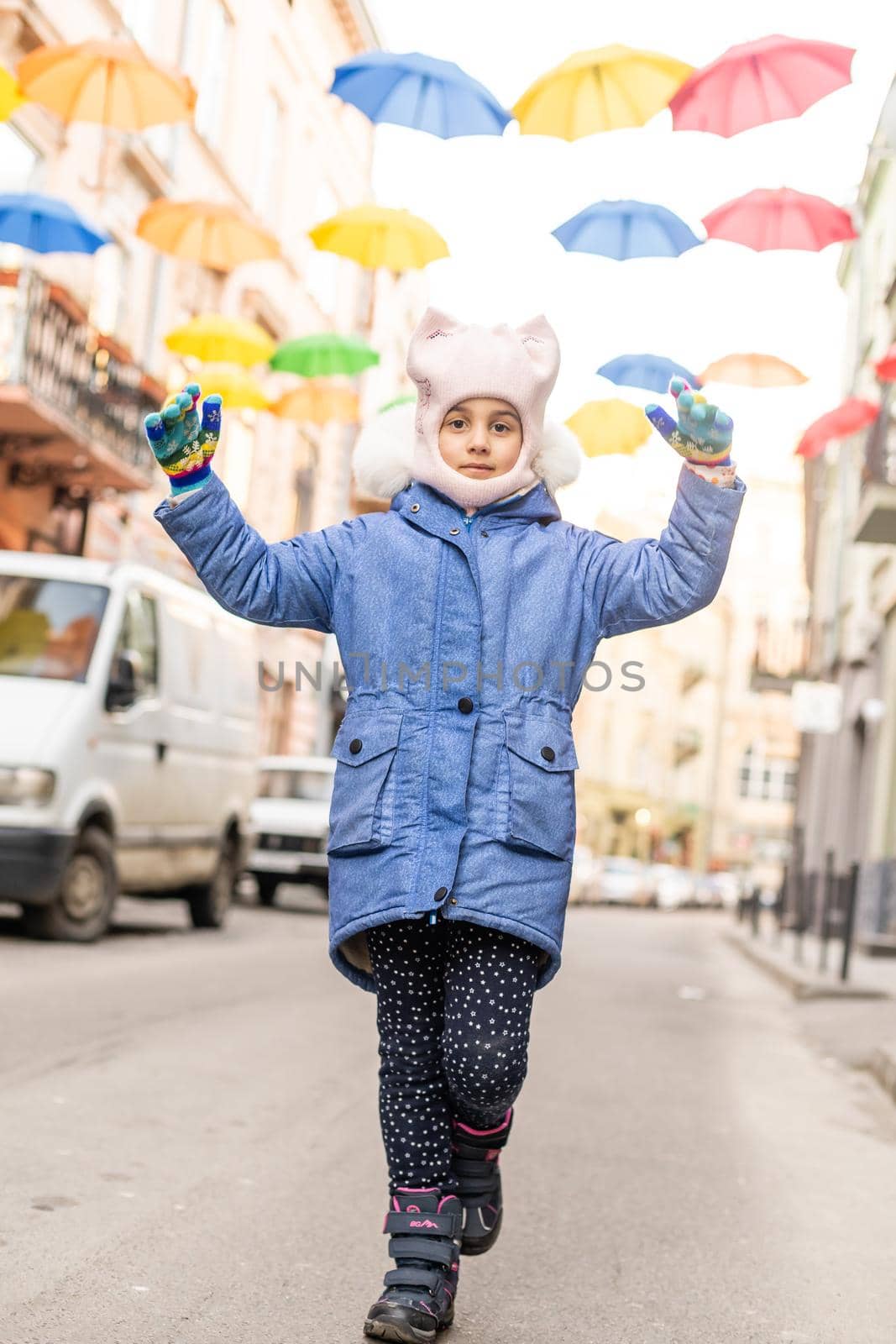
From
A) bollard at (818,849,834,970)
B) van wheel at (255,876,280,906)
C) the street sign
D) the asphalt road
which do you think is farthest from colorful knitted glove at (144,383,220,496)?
van wheel at (255,876,280,906)

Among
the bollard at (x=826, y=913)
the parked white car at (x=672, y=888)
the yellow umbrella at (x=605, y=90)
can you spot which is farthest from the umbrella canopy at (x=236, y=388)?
the parked white car at (x=672, y=888)

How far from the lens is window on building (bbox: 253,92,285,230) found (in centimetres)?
2973

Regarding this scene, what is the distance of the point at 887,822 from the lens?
66.9 ft

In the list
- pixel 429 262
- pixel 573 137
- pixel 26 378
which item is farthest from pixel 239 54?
pixel 573 137

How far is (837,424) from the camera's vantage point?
44.5ft

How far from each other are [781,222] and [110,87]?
15.9 ft

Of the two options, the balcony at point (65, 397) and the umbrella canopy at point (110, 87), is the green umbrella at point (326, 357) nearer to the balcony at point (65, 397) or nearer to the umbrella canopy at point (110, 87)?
the balcony at point (65, 397)

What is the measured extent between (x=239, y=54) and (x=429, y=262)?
15.1 meters

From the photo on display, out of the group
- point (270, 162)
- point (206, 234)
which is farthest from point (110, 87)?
point (270, 162)

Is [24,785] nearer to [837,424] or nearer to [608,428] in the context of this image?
[608,428]

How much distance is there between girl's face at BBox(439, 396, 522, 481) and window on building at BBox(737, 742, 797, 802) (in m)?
73.0

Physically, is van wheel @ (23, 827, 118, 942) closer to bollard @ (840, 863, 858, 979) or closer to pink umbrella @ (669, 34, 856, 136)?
bollard @ (840, 863, 858, 979)

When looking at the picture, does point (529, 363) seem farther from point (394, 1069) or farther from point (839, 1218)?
point (839, 1218)

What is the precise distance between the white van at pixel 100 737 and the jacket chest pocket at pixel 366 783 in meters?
6.98
